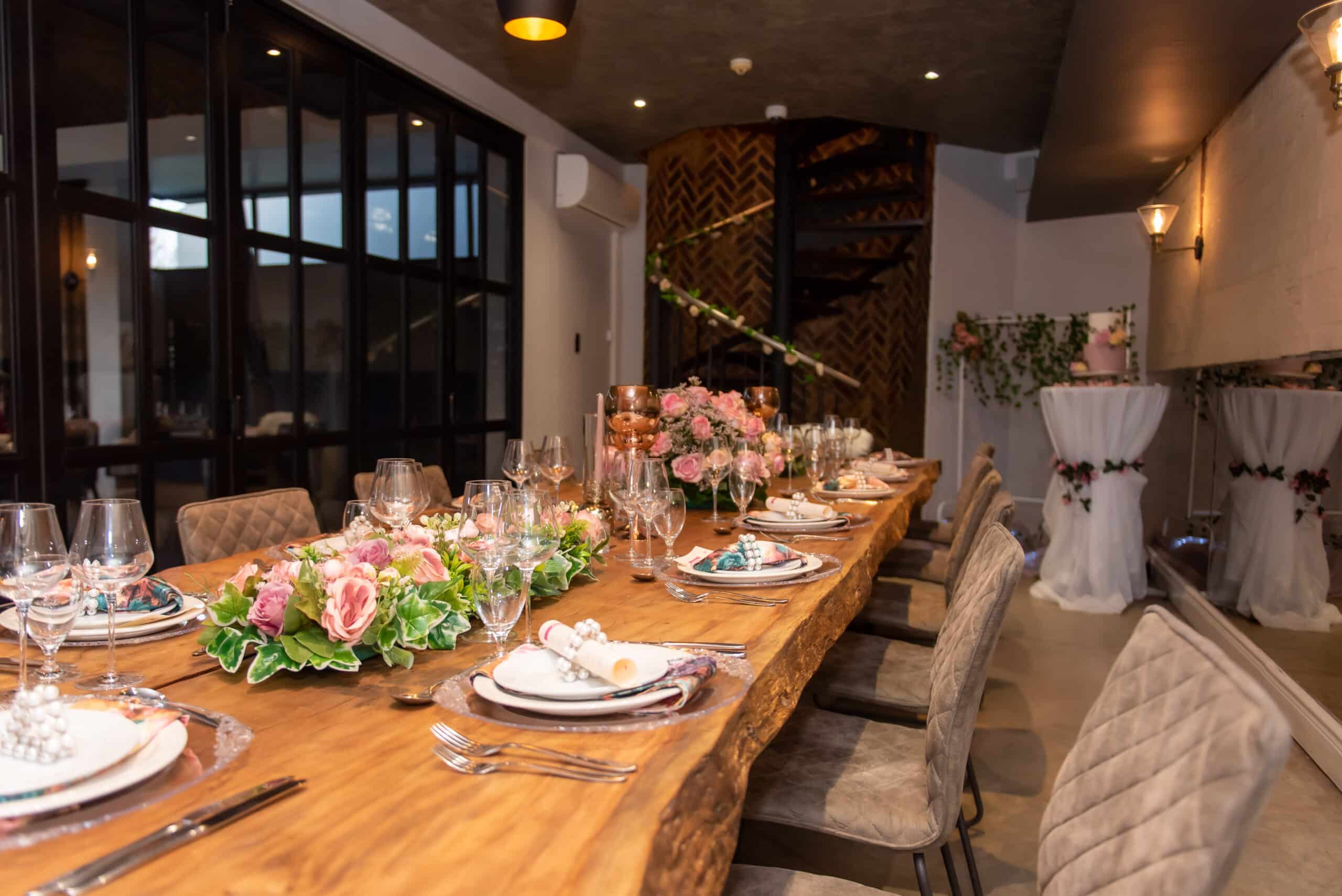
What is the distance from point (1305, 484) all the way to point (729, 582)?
2918 mm

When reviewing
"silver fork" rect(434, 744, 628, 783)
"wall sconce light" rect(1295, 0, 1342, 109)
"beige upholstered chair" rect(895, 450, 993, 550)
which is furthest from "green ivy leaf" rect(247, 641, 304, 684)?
"wall sconce light" rect(1295, 0, 1342, 109)

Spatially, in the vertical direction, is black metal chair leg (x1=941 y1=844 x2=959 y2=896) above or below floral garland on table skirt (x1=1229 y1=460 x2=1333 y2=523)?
below

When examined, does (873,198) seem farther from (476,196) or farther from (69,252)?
(69,252)

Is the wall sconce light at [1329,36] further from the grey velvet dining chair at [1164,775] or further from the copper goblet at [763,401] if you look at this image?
the grey velvet dining chair at [1164,775]

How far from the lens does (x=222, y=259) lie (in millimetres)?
3873

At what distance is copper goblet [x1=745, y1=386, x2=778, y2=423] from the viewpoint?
330 cm

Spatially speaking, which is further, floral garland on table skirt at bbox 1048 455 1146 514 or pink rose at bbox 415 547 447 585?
floral garland on table skirt at bbox 1048 455 1146 514

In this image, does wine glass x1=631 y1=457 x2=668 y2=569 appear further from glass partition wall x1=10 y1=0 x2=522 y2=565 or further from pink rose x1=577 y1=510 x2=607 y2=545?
glass partition wall x1=10 y1=0 x2=522 y2=565

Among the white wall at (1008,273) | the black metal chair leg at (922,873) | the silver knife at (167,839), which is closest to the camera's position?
the silver knife at (167,839)

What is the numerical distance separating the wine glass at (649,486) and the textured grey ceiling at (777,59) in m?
3.45

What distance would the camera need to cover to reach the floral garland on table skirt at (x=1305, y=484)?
3352 millimetres

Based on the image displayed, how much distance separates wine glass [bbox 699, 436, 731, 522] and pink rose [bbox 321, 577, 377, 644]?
1.40 m

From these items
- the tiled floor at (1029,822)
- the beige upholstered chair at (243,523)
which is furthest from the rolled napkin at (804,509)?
the beige upholstered chair at (243,523)

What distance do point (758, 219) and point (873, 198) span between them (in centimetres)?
92
